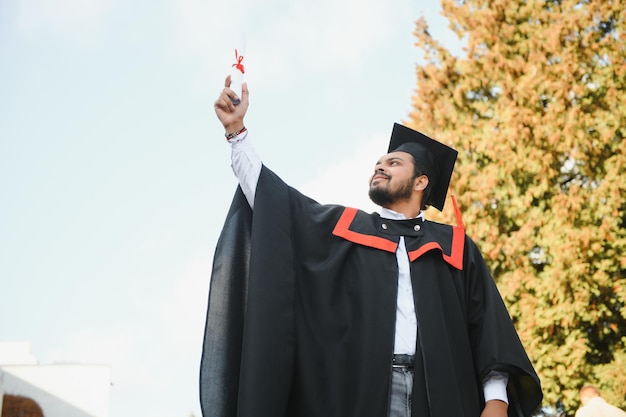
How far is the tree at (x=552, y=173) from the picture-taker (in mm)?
11906

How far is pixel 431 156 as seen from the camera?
418 centimetres

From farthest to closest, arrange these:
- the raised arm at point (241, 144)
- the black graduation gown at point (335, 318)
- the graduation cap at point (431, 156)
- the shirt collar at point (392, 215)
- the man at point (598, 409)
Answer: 1. the man at point (598, 409)
2. the graduation cap at point (431, 156)
3. the shirt collar at point (392, 215)
4. the raised arm at point (241, 144)
5. the black graduation gown at point (335, 318)

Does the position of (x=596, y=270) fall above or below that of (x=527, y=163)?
below

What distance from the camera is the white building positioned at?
32.6m

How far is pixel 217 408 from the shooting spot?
3.27 meters

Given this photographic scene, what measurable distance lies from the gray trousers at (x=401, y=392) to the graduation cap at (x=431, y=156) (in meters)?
1.09

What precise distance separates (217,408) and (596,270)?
397 inches

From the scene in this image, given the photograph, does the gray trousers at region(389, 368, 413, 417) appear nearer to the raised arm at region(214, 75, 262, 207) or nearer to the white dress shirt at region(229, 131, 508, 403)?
the white dress shirt at region(229, 131, 508, 403)

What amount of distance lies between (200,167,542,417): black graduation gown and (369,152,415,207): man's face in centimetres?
13

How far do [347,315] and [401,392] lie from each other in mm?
415

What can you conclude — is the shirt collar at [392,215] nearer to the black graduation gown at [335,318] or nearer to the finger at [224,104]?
the black graduation gown at [335,318]

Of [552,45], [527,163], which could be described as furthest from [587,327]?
[552,45]

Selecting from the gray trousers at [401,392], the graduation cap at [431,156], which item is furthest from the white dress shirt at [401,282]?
the graduation cap at [431,156]

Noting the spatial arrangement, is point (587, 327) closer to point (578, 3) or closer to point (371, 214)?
point (578, 3)
